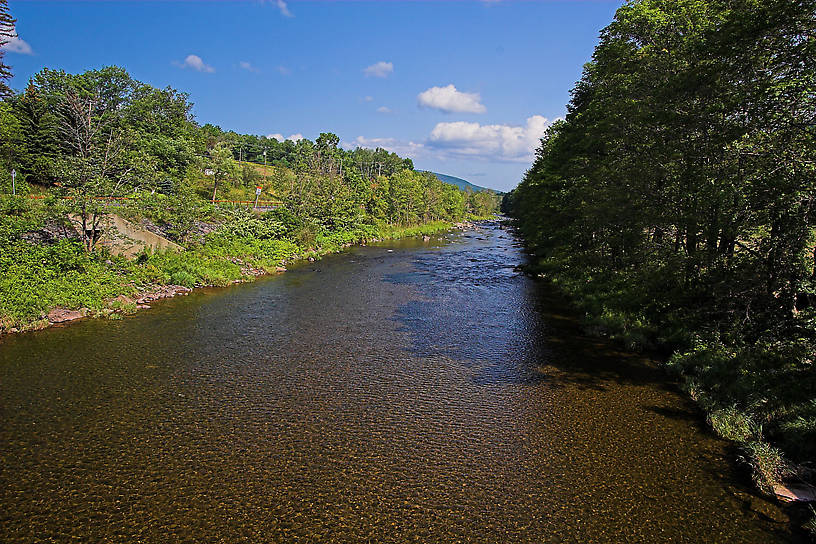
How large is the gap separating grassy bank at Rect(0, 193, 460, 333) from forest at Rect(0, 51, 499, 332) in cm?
6

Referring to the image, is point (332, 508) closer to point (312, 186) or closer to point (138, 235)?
point (138, 235)

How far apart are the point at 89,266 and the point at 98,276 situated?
0.67 meters

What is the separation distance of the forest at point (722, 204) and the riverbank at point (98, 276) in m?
21.5

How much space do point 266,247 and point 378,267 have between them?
961 cm

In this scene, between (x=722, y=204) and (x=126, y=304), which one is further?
(x=126, y=304)

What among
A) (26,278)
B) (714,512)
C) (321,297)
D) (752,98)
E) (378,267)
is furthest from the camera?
(378,267)

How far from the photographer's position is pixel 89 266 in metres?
21.5

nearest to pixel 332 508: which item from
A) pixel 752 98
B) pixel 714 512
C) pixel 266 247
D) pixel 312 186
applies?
pixel 714 512

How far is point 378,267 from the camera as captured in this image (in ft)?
119

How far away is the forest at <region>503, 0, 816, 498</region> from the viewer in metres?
10.2

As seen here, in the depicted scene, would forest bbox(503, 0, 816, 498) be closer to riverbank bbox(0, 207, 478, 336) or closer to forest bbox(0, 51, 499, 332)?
riverbank bbox(0, 207, 478, 336)

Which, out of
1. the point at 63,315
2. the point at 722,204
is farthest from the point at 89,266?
the point at 722,204

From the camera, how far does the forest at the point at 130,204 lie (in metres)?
20.4

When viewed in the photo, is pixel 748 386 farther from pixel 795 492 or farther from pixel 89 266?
pixel 89 266
